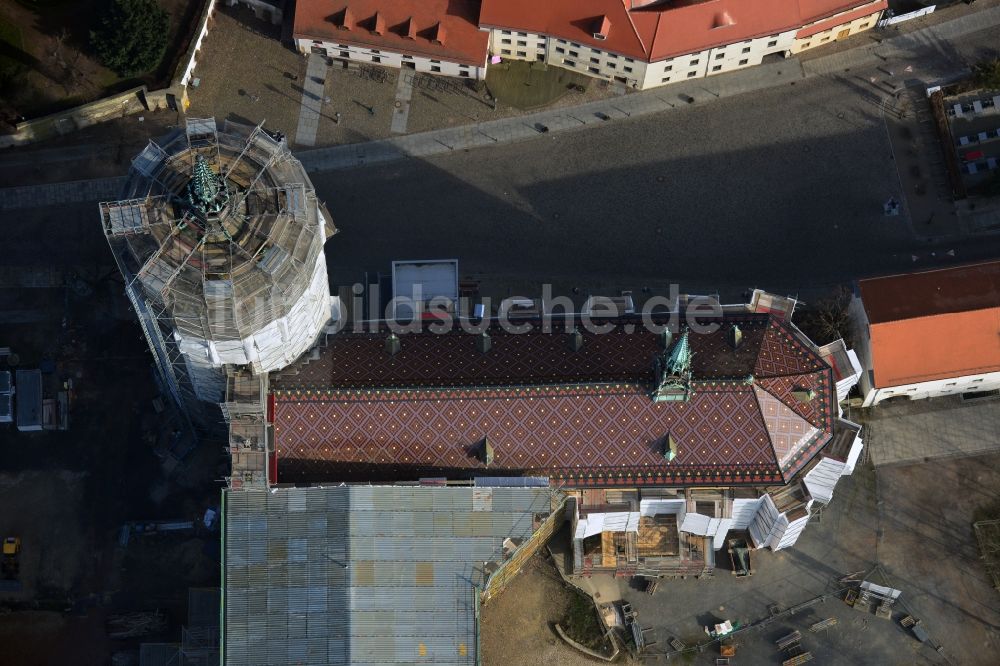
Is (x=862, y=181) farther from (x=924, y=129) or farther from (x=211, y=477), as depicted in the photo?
(x=211, y=477)

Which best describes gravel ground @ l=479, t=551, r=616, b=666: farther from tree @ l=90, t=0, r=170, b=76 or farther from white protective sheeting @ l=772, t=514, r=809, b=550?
tree @ l=90, t=0, r=170, b=76

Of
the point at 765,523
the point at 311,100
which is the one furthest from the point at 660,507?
the point at 311,100

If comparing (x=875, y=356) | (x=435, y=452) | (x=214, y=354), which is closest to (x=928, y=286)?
(x=875, y=356)

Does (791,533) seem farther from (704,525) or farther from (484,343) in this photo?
(484,343)

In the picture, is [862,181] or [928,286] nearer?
[928,286]

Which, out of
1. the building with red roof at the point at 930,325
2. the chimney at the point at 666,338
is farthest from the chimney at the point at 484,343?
the building with red roof at the point at 930,325

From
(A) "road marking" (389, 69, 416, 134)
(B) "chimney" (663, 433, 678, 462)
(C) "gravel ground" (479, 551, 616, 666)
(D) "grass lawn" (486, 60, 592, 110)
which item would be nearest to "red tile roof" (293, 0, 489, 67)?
(A) "road marking" (389, 69, 416, 134)
